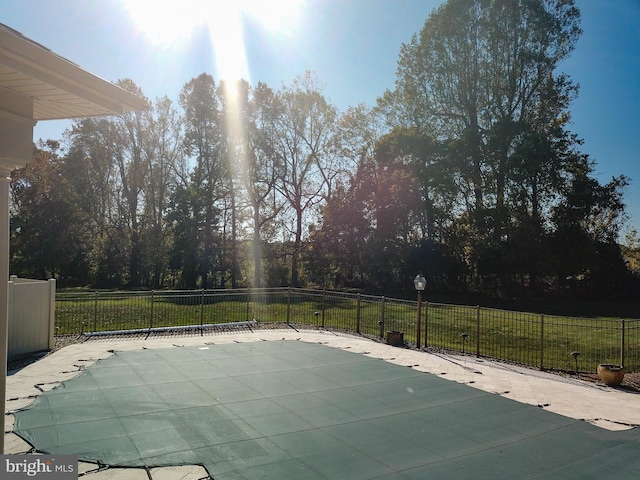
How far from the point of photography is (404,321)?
1602 centimetres

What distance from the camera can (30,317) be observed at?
875cm

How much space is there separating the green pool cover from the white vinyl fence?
2.02 m

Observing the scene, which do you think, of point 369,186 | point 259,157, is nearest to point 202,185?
point 259,157

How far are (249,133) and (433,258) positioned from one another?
14.5 metres

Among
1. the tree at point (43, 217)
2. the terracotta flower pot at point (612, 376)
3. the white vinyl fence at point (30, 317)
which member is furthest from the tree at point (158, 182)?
the terracotta flower pot at point (612, 376)

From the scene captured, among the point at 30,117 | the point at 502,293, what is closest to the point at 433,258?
the point at 502,293

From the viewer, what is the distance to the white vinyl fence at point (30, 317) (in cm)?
836

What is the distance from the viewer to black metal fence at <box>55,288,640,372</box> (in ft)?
36.8

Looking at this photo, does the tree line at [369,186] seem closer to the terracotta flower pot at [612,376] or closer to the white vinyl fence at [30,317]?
the terracotta flower pot at [612,376]

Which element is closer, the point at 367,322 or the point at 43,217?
the point at 367,322

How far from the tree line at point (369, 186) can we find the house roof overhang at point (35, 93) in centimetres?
2505

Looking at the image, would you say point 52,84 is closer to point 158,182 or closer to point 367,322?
point 367,322

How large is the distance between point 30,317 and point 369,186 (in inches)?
869

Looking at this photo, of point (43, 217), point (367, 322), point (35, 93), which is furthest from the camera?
point (43, 217)
